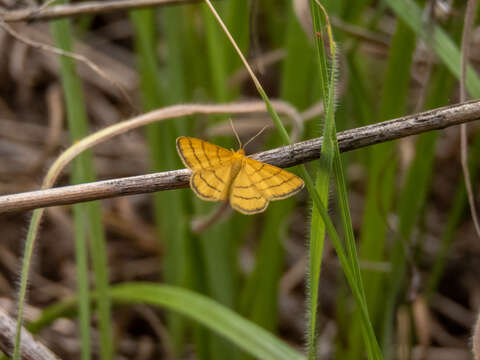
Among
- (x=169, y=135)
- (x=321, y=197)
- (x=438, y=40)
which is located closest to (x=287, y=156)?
(x=321, y=197)

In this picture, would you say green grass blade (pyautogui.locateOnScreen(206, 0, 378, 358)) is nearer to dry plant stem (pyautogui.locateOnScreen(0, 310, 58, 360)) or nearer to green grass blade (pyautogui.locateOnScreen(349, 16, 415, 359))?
dry plant stem (pyautogui.locateOnScreen(0, 310, 58, 360))

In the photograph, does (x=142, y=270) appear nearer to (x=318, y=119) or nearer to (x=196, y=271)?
(x=196, y=271)

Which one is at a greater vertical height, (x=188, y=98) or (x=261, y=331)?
(x=188, y=98)

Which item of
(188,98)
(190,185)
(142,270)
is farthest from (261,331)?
(142,270)

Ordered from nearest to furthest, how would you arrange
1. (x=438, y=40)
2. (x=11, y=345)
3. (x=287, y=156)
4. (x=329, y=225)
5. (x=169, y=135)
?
(x=329, y=225)
(x=287, y=156)
(x=11, y=345)
(x=438, y=40)
(x=169, y=135)

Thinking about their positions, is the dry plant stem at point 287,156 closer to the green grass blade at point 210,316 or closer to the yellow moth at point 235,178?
the yellow moth at point 235,178

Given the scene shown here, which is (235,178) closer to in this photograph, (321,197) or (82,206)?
(321,197)
